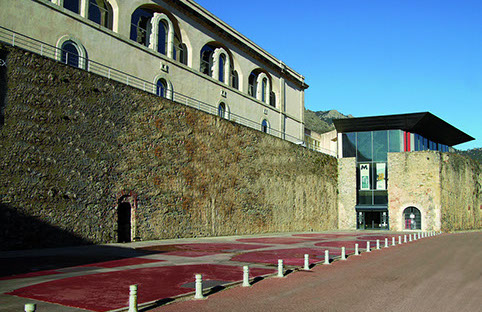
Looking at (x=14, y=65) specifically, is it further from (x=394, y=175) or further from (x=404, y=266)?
(x=394, y=175)

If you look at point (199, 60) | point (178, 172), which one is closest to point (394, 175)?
point (199, 60)

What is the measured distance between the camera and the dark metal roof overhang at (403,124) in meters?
47.1

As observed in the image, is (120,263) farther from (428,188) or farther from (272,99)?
(428,188)

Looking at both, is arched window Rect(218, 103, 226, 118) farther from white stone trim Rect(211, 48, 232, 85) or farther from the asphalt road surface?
the asphalt road surface

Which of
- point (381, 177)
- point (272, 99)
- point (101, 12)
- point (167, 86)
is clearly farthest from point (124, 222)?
point (381, 177)

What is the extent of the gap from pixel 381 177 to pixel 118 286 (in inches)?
1631

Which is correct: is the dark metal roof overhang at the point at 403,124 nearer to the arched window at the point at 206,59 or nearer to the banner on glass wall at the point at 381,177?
the banner on glass wall at the point at 381,177

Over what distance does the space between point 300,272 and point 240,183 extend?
19.4 m

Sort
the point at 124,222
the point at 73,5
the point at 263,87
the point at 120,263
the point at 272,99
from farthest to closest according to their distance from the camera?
the point at 272,99, the point at 263,87, the point at 73,5, the point at 124,222, the point at 120,263

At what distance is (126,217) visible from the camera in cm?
2312

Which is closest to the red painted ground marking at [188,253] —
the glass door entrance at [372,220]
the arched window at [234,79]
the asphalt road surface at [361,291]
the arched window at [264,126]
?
the asphalt road surface at [361,291]

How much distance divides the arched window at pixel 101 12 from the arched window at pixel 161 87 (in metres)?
5.04

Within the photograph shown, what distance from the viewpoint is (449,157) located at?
45.9 m

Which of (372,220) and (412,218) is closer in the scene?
(412,218)
